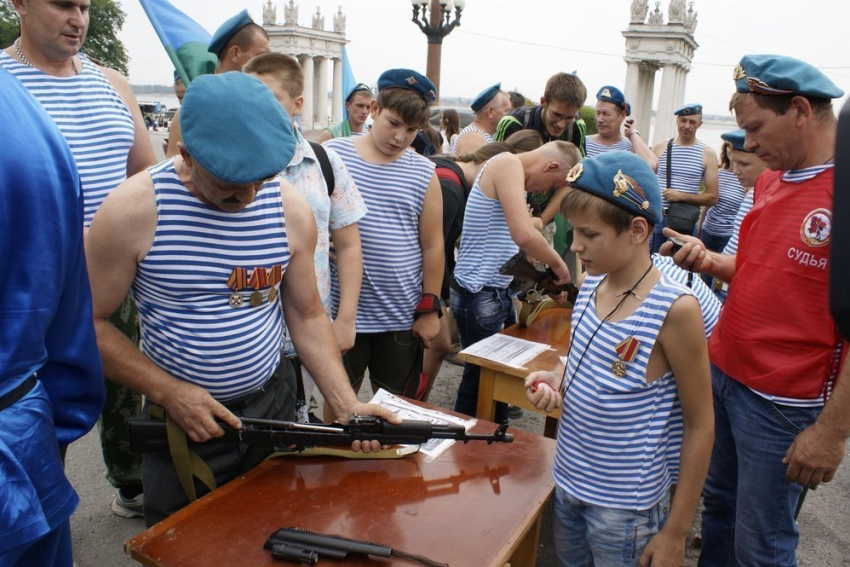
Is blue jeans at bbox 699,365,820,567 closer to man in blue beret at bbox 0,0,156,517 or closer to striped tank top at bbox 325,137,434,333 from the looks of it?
striped tank top at bbox 325,137,434,333

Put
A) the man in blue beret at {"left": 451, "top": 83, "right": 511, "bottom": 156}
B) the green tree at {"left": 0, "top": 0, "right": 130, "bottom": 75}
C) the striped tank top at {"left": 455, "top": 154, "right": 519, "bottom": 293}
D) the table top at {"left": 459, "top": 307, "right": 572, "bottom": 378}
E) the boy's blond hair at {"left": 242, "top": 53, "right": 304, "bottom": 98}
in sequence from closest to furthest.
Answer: the boy's blond hair at {"left": 242, "top": 53, "right": 304, "bottom": 98}
the table top at {"left": 459, "top": 307, "right": 572, "bottom": 378}
the striped tank top at {"left": 455, "top": 154, "right": 519, "bottom": 293}
the man in blue beret at {"left": 451, "top": 83, "right": 511, "bottom": 156}
the green tree at {"left": 0, "top": 0, "right": 130, "bottom": 75}

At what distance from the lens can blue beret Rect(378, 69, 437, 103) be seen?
9.21ft

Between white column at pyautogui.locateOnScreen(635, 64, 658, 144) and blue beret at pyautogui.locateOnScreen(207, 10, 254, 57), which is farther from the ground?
white column at pyautogui.locateOnScreen(635, 64, 658, 144)

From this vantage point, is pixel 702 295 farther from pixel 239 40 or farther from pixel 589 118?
pixel 589 118

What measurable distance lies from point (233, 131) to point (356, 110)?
185 inches

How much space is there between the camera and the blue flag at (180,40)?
3.04m

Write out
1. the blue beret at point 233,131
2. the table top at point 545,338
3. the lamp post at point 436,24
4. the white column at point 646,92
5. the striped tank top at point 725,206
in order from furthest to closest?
the white column at point 646,92 < the lamp post at point 436,24 < the striped tank top at point 725,206 < the table top at point 545,338 < the blue beret at point 233,131

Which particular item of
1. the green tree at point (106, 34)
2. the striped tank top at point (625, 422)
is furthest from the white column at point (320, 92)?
the striped tank top at point (625, 422)

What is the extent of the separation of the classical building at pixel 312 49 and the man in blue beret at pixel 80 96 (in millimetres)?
41385

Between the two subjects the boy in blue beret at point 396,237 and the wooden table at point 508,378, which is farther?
the boy in blue beret at point 396,237

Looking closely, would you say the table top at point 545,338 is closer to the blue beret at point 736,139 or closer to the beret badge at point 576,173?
the beret badge at point 576,173

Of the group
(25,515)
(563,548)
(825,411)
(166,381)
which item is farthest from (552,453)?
(25,515)

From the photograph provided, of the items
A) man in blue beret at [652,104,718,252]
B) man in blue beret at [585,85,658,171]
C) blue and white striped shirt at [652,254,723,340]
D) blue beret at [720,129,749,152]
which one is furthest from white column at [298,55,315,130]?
blue and white striped shirt at [652,254,723,340]

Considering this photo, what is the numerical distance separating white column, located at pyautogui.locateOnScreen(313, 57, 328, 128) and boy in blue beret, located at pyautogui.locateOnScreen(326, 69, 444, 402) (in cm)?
4554
